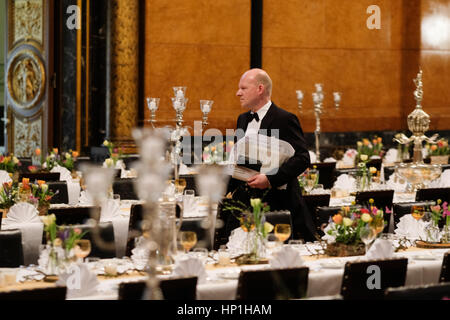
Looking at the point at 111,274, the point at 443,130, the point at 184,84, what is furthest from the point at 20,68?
the point at 111,274

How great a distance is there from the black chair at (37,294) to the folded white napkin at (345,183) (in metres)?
5.31

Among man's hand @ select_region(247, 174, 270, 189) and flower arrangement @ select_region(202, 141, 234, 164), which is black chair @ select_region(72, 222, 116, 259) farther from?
flower arrangement @ select_region(202, 141, 234, 164)

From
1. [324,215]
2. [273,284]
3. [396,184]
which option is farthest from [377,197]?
[273,284]

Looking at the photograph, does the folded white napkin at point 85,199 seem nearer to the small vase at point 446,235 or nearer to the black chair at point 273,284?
the small vase at point 446,235

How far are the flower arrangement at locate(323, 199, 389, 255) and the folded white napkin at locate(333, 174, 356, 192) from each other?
3450 millimetres

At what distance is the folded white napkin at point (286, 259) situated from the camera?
4.38m

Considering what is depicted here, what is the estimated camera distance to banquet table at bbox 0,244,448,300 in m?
4.04

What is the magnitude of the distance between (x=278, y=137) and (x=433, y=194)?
2158 mm

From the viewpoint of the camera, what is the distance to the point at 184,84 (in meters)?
12.4

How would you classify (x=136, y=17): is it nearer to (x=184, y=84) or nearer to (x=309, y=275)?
(x=184, y=84)

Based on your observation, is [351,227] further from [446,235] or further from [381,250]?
[446,235]

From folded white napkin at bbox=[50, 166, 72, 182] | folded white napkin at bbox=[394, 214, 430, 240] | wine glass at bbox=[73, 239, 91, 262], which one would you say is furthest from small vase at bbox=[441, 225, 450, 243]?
folded white napkin at bbox=[50, 166, 72, 182]

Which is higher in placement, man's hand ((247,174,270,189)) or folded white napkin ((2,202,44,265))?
man's hand ((247,174,270,189))
